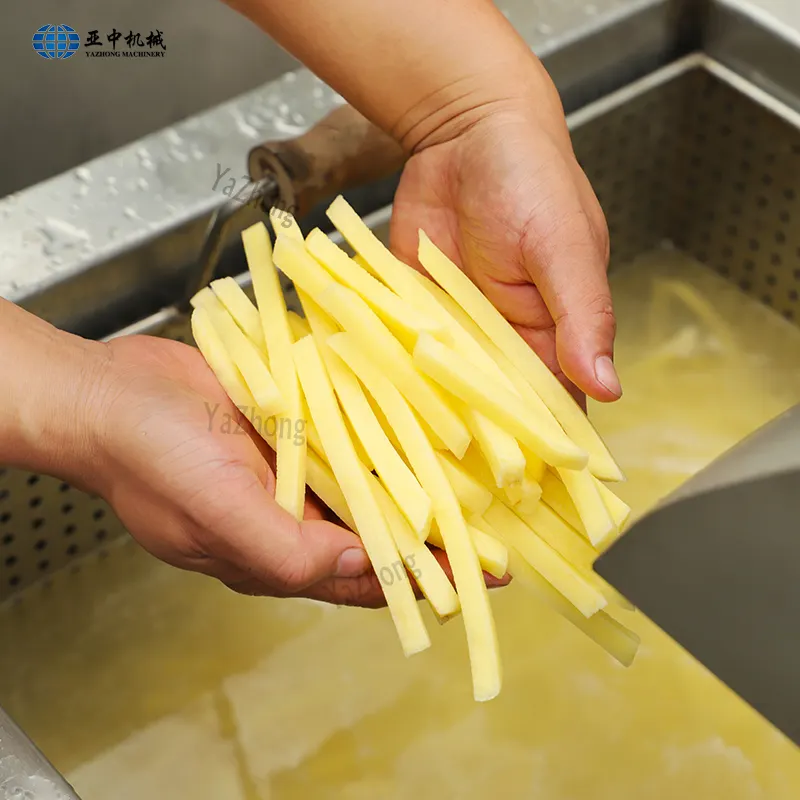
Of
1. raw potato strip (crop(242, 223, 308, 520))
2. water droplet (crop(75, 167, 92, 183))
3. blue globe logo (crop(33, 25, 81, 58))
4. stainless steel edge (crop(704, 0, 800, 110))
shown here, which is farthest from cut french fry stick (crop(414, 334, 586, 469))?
blue globe logo (crop(33, 25, 81, 58))

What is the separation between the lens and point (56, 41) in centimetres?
145

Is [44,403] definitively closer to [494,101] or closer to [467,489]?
[467,489]

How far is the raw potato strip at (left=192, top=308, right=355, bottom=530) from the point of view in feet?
2.49

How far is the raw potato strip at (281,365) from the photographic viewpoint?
2.41 feet

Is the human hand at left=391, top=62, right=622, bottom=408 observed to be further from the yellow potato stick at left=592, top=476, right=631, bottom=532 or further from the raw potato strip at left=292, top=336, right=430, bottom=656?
the raw potato strip at left=292, top=336, right=430, bottom=656

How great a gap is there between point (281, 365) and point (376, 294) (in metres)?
0.09

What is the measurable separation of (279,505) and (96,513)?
0.38 meters

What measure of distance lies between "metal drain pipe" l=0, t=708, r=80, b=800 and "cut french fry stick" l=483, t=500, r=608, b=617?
336mm

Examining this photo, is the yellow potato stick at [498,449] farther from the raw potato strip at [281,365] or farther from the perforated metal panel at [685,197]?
the perforated metal panel at [685,197]

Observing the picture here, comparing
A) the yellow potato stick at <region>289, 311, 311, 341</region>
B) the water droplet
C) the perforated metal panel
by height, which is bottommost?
the perforated metal panel

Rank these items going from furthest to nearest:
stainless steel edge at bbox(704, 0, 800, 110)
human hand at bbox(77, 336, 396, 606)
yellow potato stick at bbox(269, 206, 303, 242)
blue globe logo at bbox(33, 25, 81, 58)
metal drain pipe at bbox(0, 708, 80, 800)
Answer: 1. blue globe logo at bbox(33, 25, 81, 58)
2. stainless steel edge at bbox(704, 0, 800, 110)
3. yellow potato stick at bbox(269, 206, 303, 242)
4. human hand at bbox(77, 336, 396, 606)
5. metal drain pipe at bbox(0, 708, 80, 800)

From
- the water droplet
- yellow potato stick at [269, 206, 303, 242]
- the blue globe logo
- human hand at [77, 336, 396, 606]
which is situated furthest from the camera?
the blue globe logo

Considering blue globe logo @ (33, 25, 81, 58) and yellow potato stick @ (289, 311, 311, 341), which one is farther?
blue globe logo @ (33, 25, 81, 58)

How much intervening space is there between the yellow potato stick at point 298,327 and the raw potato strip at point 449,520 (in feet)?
0.23
